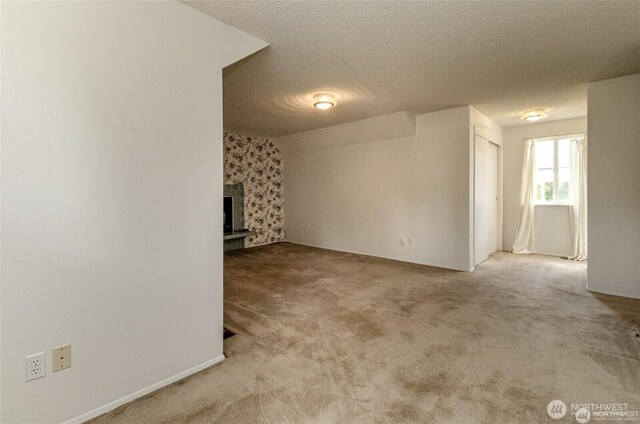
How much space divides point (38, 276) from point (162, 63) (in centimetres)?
127

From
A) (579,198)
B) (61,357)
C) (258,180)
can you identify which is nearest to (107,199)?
(61,357)

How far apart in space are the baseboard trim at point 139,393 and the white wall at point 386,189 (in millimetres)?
3589

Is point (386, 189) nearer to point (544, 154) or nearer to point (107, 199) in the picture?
point (544, 154)

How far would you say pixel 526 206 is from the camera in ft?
17.8

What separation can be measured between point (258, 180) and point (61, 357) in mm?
5200

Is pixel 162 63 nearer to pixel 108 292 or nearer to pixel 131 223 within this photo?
pixel 131 223

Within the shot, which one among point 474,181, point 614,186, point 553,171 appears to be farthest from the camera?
point 553,171

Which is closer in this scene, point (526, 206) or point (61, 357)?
point (61, 357)

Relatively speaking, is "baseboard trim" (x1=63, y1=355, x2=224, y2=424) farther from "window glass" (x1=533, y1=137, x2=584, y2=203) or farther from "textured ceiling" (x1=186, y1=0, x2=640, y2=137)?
"window glass" (x1=533, y1=137, x2=584, y2=203)

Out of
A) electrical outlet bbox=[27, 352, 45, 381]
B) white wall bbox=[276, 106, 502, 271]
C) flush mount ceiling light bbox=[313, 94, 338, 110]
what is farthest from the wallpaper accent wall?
electrical outlet bbox=[27, 352, 45, 381]

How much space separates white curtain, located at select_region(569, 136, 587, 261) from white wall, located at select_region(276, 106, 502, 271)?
212cm

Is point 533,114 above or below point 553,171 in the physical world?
above

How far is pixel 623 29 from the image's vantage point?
2.29 metres

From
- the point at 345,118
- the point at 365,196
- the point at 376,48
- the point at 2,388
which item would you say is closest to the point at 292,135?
the point at 345,118
